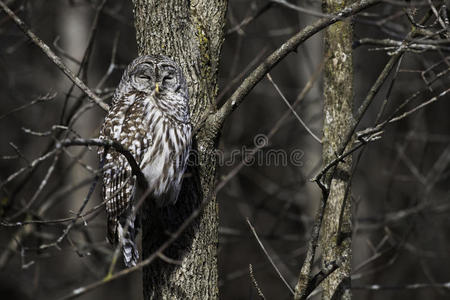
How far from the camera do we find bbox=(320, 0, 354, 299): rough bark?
4.02m

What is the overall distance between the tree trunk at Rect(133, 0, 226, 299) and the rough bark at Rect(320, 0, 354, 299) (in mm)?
874

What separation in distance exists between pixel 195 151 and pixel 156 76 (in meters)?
0.90

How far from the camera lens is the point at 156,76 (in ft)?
14.7

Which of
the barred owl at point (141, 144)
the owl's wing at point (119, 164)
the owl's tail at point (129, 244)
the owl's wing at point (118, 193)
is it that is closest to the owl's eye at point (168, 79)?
the barred owl at point (141, 144)

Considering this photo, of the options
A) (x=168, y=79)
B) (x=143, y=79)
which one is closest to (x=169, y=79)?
(x=168, y=79)

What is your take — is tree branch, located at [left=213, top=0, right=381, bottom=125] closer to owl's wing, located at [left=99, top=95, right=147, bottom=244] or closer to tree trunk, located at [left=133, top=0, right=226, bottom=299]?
tree trunk, located at [left=133, top=0, right=226, bottom=299]

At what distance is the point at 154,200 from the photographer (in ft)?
12.8

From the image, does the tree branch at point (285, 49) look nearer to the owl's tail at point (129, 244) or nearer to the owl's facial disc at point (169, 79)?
the owl's facial disc at point (169, 79)

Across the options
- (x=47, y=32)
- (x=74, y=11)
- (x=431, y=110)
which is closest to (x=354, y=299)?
(x=431, y=110)

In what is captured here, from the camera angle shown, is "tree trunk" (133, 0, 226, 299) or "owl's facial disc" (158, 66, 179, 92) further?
"owl's facial disc" (158, 66, 179, 92)

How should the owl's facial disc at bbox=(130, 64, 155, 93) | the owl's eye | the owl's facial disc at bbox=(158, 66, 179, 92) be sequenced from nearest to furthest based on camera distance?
the owl's facial disc at bbox=(158, 66, 179, 92) < the owl's eye < the owl's facial disc at bbox=(130, 64, 155, 93)

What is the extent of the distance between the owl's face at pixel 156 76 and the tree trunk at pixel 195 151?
0.43ft

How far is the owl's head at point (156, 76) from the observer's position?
4039mm

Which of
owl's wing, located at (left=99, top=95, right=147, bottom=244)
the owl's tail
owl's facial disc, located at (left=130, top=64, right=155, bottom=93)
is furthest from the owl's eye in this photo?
the owl's tail
